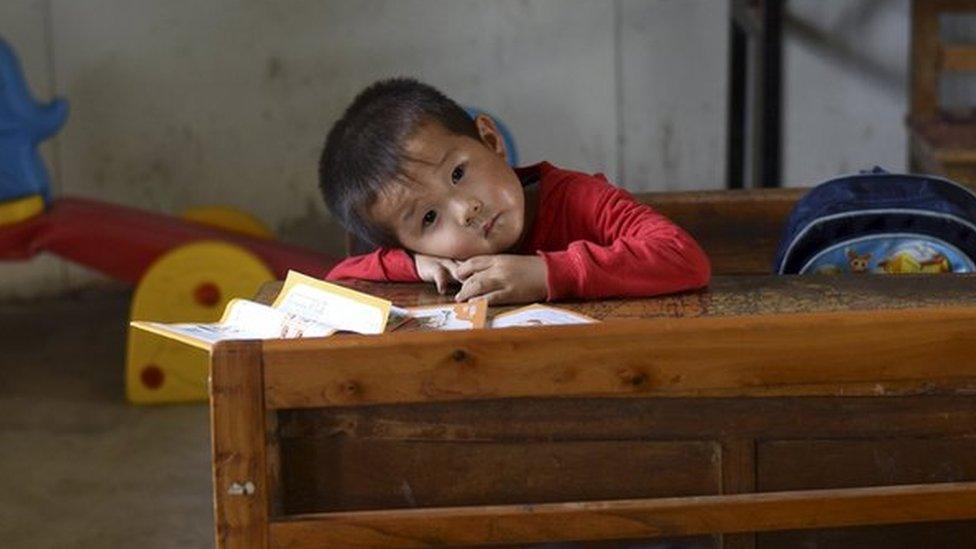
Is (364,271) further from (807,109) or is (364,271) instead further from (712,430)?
(807,109)

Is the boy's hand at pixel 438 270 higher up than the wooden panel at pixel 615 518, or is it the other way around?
the boy's hand at pixel 438 270

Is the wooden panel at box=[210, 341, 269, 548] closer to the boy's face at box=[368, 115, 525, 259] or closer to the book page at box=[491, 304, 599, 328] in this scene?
the book page at box=[491, 304, 599, 328]

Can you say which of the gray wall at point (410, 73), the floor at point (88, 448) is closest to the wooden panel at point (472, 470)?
the floor at point (88, 448)

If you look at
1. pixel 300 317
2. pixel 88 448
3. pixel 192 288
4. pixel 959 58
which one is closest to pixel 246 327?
pixel 300 317

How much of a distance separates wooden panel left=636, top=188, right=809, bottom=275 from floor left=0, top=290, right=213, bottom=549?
44.2 inches

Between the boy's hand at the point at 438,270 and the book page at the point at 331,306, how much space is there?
0.58 feet

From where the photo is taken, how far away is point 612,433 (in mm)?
2029

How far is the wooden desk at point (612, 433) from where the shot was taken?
77.5 inches

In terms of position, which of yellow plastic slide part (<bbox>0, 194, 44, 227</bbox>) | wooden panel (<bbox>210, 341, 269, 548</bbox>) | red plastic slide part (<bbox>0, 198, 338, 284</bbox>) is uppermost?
wooden panel (<bbox>210, 341, 269, 548</bbox>)

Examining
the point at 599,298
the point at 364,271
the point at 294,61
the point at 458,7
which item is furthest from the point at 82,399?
the point at 599,298

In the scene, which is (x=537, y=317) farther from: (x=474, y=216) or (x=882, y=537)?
(x=882, y=537)

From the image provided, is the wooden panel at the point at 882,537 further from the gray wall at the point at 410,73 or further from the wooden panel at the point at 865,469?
the gray wall at the point at 410,73

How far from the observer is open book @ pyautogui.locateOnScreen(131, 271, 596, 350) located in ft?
7.09

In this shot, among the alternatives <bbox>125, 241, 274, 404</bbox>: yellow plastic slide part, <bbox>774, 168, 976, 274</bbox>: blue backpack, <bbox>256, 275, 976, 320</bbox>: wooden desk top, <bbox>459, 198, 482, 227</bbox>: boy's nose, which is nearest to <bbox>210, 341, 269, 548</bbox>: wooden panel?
<bbox>256, 275, 976, 320</bbox>: wooden desk top
